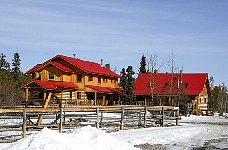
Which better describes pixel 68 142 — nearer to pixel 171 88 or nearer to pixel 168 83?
pixel 171 88

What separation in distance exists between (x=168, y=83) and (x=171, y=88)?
205 inches

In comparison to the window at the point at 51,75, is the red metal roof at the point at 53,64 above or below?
above

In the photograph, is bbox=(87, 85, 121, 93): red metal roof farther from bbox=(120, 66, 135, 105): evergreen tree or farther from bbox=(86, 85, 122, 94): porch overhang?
bbox=(120, 66, 135, 105): evergreen tree

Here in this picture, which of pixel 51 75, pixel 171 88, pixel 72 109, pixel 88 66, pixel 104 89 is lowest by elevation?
pixel 72 109

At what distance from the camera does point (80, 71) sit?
167ft

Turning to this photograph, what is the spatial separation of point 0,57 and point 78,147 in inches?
3510

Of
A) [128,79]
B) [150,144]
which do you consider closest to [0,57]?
[128,79]

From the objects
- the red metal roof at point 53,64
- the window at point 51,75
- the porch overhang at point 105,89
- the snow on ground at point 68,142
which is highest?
the red metal roof at point 53,64

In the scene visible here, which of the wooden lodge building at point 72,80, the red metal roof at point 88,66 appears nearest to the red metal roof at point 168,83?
the red metal roof at point 88,66

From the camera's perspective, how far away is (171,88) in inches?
2141

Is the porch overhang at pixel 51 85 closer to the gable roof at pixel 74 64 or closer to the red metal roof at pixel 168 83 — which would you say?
Answer: the gable roof at pixel 74 64

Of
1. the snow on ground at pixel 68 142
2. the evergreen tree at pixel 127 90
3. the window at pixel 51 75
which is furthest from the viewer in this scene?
the evergreen tree at pixel 127 90

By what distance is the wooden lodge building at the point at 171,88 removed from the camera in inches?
2150

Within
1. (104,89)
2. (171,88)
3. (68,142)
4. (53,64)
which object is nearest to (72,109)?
(68,142)
